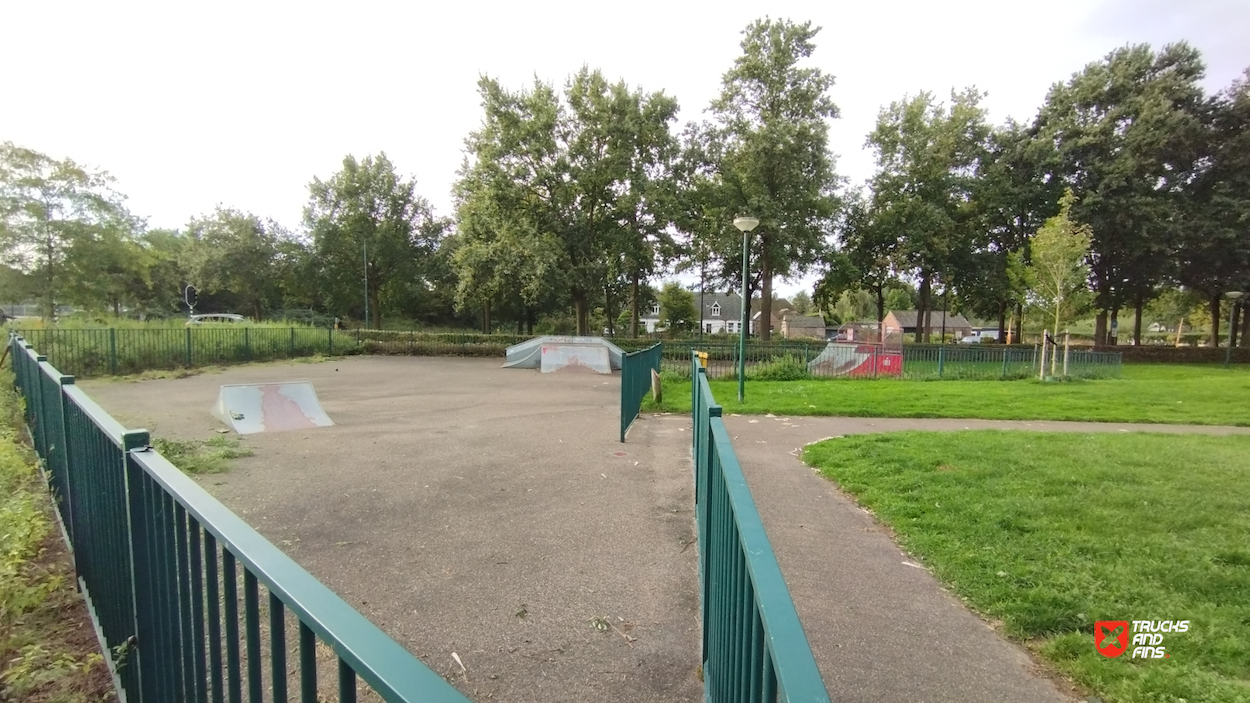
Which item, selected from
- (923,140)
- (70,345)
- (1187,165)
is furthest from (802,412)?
(1187,165)

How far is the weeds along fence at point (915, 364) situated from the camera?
19.3m

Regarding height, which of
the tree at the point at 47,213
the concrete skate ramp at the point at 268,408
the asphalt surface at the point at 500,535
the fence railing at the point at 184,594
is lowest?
the asphalt surface at the point at 500,535

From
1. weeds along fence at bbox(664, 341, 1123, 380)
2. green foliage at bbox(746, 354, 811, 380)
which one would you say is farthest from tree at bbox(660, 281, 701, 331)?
green foliage at bbox(746, 354, 811, 380)

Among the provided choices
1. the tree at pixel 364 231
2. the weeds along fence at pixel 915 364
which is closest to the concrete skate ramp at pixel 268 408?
the weeds along fence at pixel 915 364

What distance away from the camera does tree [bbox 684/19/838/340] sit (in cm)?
3105

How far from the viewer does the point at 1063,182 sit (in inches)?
1304

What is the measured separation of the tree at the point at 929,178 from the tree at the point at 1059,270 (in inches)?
→ 536

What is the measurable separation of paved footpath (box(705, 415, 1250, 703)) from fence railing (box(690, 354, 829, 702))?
3.11ft

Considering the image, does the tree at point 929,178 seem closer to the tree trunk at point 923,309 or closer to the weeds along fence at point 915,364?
the tree trunk at point 923,309

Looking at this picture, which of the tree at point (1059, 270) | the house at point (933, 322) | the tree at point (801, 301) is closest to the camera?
the tree at point (1059, 270)

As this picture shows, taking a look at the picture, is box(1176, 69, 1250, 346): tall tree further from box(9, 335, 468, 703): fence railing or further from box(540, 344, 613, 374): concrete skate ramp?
box(9, 335, 468, 703): fence railing

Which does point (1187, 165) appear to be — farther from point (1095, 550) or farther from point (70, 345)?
point (70, 345)

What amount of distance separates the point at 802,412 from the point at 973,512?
675 cm

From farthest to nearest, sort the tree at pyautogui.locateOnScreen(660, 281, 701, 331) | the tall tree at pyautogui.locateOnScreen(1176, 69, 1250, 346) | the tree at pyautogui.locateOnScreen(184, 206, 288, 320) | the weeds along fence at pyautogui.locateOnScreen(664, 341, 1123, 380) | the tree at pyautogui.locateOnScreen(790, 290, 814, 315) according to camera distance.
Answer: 1. the tree at pyautogui.locateOnScreen(790, 290, 814, 315)
2. the tree at pyautogui.locateOnScreen(660, 281, 701, 331)
3. the tree at pyautogui.locateOnScreen(184, 206, 288, 320)
4. the tall tree at pyautogui.locateOnScreen(1176, 69, 1250, 346)
5. the weeds along fence at pyautogui.locateOnScreen(664, 341, 1123, 380)
